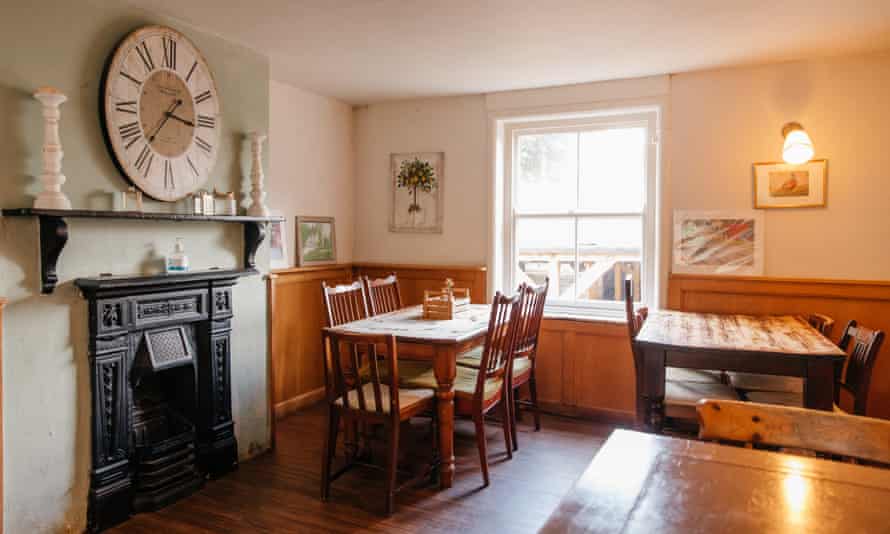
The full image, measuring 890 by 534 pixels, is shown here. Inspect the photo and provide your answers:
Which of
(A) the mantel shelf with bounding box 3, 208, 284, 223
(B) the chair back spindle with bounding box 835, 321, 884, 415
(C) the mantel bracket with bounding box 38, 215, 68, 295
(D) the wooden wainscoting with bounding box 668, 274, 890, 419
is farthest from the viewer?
(D) the wooden wainscoting with bounding box 668, 274, 890, 419

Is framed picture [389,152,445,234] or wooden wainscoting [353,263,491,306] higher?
framed picture [389,152,445,234]

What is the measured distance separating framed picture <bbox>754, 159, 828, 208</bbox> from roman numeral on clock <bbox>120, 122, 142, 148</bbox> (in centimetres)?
350

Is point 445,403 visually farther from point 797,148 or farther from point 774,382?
point 797,148

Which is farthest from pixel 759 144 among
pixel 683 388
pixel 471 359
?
pixel 471 359

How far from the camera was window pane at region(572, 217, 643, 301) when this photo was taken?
4168 mm

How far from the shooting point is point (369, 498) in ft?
9.45

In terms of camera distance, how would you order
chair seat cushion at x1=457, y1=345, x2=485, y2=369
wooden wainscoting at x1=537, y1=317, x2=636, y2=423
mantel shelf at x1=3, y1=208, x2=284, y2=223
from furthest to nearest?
wooden wainscoting at x1=537, y1=317, x2=636, y2=423 → chair seat cushion at x1=457, y1=345, x2=485, y2=369 → mantel shelf at x1=3, y1=208, x2=284, y2=223

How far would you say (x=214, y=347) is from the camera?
3.08 meters

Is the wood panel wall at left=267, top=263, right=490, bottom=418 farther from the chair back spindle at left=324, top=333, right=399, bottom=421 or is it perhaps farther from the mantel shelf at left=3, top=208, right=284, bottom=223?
the chair back spindle at left=324, top=333, right=399, bottom=421

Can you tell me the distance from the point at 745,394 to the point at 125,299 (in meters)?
2.95

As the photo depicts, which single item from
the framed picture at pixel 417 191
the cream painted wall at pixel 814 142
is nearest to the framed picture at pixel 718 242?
the cream painted wall at pixel 814 142

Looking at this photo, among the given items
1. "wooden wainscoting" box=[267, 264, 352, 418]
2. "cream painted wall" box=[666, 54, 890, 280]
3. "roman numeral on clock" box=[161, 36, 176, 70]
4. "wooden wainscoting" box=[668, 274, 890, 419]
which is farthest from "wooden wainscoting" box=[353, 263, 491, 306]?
"roman numeral on clock" box=[161, 36, 176, 70]

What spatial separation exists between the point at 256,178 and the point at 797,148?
10.2 feet

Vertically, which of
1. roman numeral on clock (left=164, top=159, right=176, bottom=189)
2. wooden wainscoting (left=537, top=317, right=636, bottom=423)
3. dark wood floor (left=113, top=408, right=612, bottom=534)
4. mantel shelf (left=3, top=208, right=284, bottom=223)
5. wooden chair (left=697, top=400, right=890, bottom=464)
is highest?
roman numeral on clock (left=164, top=159, right=176, bottom=189)
